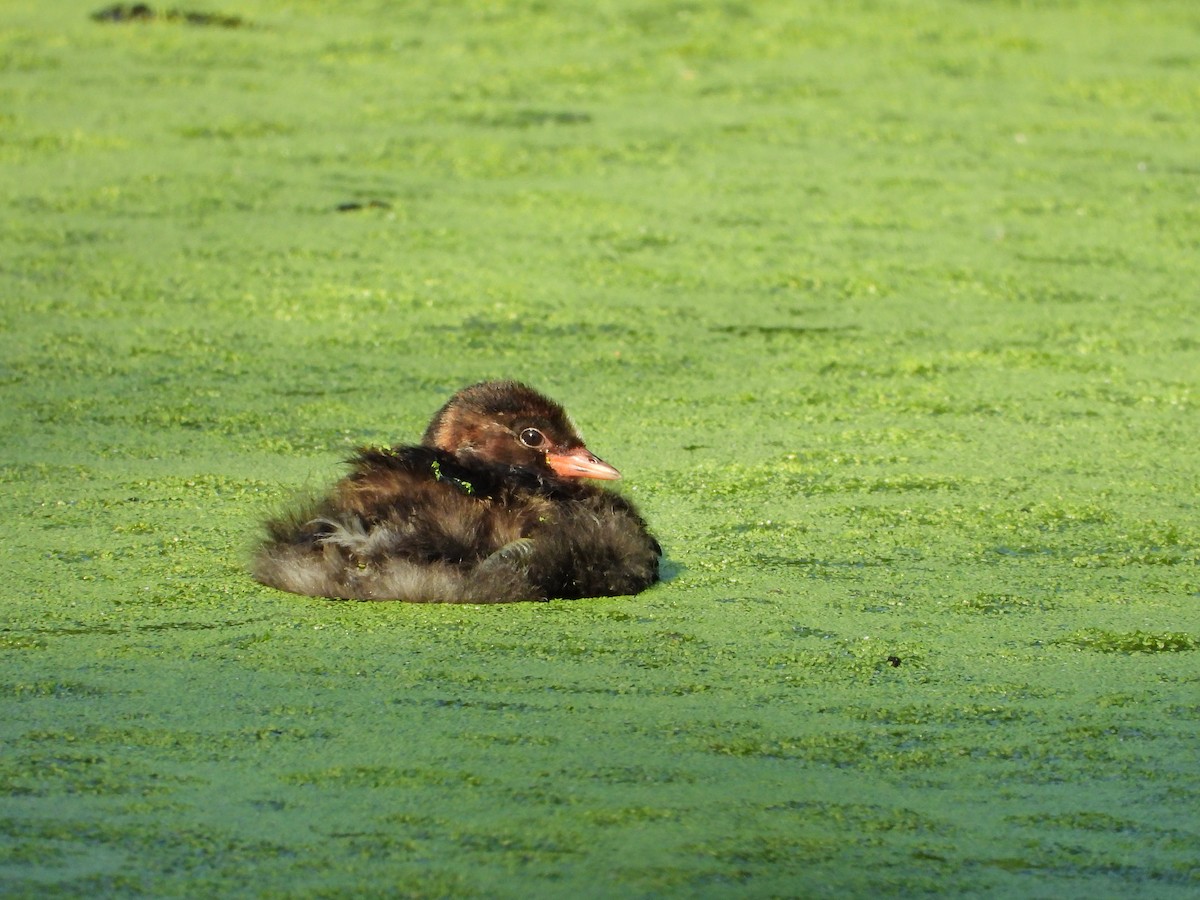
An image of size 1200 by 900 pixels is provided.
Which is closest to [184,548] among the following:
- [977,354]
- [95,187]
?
[977,354]

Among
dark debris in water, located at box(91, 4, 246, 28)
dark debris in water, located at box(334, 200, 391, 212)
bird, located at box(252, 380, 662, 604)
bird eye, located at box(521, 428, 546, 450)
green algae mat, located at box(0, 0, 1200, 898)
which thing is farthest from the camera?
dark debris in water, located at box(91, 4, 246, 28)

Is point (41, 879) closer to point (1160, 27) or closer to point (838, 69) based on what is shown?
point (838, 69)

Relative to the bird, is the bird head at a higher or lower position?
higher

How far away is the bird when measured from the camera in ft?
12.7

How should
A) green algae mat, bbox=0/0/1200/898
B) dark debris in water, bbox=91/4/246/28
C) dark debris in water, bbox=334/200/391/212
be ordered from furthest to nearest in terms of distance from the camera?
1. dark debris in water, bbox=91/4/246/28
2. dark debris in water, bbox=334/200/391/212
3. green algae mat, bbox=0/0/1200/898

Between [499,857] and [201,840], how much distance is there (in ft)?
1.41

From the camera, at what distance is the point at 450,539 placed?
3904 mm

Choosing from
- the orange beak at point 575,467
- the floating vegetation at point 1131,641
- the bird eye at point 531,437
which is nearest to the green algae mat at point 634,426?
the floating vegetation at point 1131,641

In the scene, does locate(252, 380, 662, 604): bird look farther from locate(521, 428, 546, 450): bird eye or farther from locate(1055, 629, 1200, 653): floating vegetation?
locate(1055, 629, 1200, 653): floating vegetation

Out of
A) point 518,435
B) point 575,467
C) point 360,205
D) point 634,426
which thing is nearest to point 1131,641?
point 575,467

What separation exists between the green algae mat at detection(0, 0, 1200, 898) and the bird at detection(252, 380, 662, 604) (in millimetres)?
67

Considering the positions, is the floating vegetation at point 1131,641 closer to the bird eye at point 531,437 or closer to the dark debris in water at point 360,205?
the bird eye at point 531,437

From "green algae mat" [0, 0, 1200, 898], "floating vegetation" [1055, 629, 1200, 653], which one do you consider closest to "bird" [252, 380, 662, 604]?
"green algae mat" [0, 0, 1200, 898]

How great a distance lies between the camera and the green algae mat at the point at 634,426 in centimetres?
291
